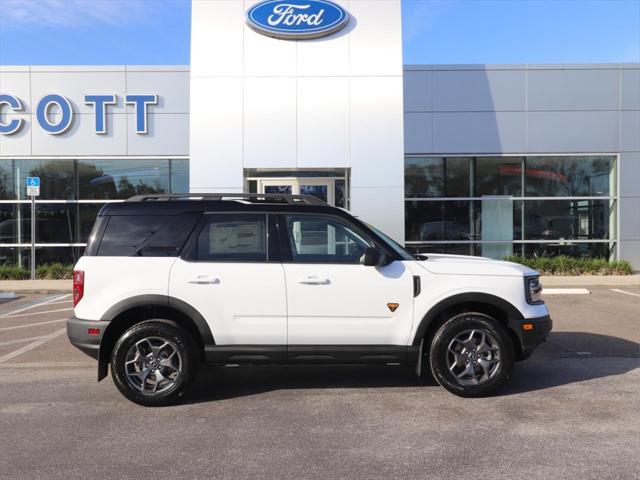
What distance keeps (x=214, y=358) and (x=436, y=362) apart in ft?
6.90

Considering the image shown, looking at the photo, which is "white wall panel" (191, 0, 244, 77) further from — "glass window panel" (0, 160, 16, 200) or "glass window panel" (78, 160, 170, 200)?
"glass window panel" (0, 160, 16, 200)

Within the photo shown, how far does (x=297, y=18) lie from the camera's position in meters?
12.7

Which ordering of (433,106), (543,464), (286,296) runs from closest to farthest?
(543,464) < (286,296) < (433,106)

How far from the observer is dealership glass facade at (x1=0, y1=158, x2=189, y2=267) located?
1653cm

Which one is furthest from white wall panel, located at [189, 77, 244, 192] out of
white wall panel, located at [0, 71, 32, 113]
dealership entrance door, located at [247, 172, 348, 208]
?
white wall panel, located at [0, 71, 32, 113]

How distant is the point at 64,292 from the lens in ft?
44.7

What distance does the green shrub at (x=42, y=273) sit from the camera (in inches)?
621

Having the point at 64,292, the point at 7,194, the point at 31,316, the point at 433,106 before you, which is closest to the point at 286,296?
the point at 31,316

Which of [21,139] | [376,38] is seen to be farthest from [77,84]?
[376,38]

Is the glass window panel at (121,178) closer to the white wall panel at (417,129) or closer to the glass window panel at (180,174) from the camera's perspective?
the glass window panel at (180,174)

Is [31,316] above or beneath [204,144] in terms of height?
beneath

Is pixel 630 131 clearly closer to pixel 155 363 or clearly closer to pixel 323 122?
pixel 323 122

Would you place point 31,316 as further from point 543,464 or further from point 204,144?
point 543,464

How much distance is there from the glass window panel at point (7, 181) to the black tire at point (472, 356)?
51.0 ft
